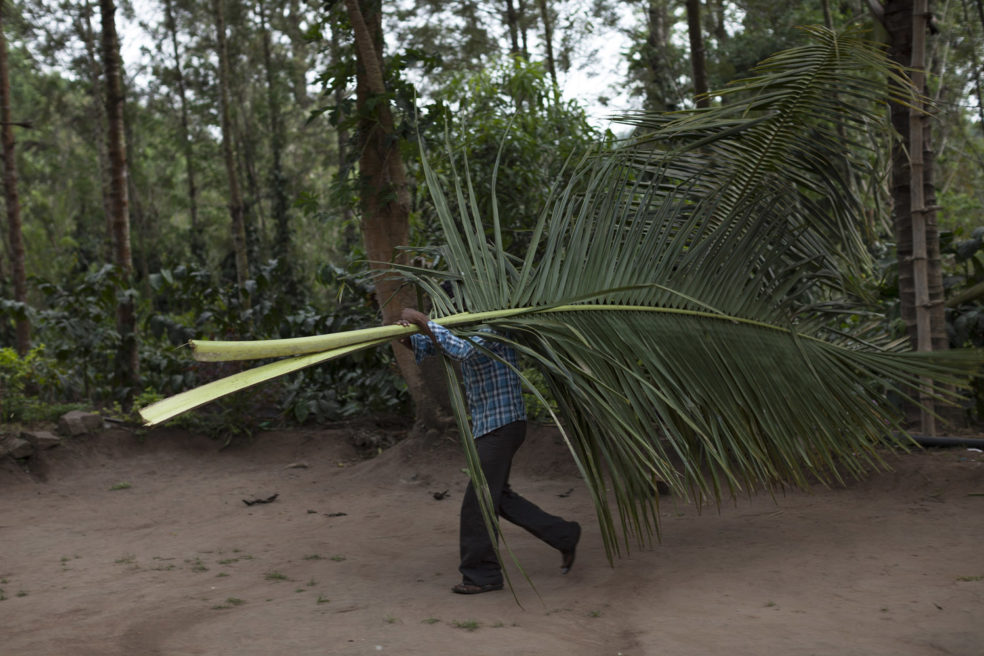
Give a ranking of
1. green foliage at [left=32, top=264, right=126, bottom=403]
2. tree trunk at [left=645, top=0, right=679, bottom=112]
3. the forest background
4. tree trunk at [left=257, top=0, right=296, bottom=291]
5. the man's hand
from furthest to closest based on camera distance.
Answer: tree trunk at [left=257, top=0, right=296, bottom=291] < tree trunk at [left=645, top=0, right=679, bottom=112] < green foliage at [left=32, top=264, right=126, bottom=403] < the forest background < the man's hand

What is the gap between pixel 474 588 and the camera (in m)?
3.76

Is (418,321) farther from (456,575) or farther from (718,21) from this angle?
(718,21)

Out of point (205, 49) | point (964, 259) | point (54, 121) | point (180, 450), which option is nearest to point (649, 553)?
point (964, 259)

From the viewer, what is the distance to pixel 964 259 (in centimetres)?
592

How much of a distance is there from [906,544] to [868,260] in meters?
1.49

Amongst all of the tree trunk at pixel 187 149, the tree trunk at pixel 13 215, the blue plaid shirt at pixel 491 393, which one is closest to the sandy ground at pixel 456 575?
the blue plaid shirt at pixel 491 393

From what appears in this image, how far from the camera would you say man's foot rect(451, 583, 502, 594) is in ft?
12.3

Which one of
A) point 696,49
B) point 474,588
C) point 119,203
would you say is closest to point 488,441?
point 474,588

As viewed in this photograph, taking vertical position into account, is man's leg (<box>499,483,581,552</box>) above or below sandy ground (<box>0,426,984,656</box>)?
above

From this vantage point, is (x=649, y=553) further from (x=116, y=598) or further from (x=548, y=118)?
(x=548, y=118)

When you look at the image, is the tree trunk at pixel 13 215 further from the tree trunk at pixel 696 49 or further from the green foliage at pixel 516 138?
the tree trunk at pixel 696 49

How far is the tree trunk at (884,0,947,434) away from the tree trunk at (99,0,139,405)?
7510 mm

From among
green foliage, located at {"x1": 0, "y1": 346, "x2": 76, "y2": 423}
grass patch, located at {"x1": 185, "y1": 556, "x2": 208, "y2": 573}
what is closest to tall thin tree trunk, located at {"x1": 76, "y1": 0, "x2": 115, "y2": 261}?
green foliage, located at {"x1": 0, "y1": 346, "x2": 76, "y2": 423}

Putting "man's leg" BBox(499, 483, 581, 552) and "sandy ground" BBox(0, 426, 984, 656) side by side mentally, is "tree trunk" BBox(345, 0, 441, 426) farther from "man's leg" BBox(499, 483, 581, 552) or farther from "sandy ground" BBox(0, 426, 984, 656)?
"man's leg" BBox(499, 483, 581, 552)
